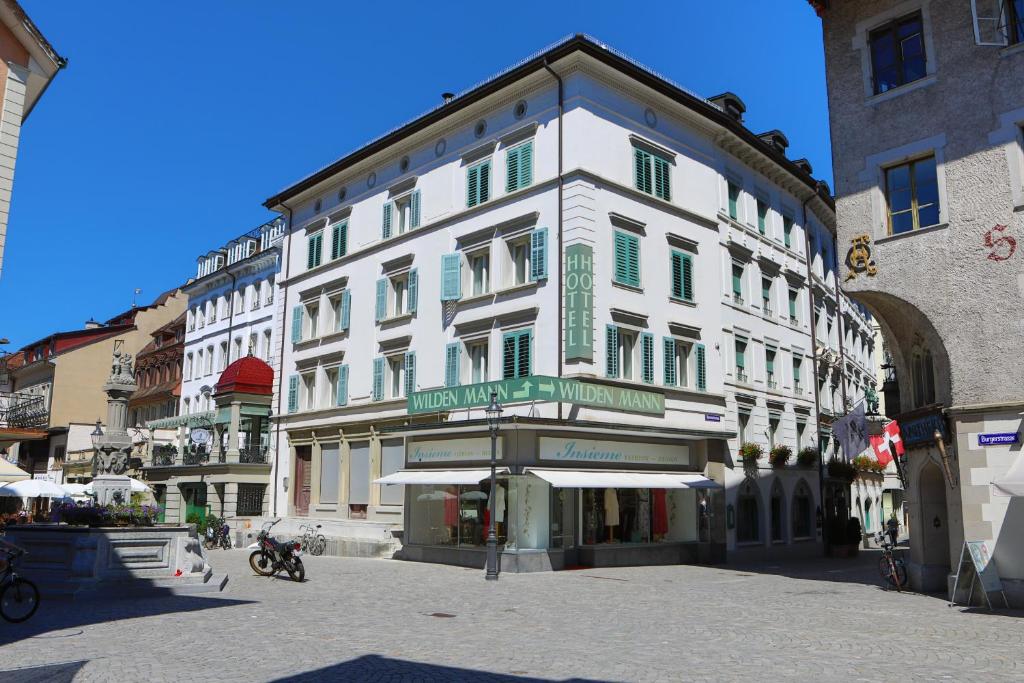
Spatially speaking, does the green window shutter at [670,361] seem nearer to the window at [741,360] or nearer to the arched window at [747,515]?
the window at [741,360]

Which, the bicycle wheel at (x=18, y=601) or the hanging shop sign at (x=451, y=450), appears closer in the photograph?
the bicycle wheel at (x=18, y=601)

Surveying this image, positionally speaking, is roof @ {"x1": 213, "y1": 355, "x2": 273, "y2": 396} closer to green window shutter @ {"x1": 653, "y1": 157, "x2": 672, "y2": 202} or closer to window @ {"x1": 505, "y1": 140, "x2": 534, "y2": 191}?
window @ {"x1": 505, "y1": 140, "x2": 534, "y2": 191}

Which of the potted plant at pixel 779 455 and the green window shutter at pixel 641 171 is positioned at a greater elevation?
the green window shutter at pixel 641 171

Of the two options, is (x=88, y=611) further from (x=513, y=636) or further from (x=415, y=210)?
(x=415, y=210)

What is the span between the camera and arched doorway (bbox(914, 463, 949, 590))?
19719mm

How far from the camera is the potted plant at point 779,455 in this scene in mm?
33419

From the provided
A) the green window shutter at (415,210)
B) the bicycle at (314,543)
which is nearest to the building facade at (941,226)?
the green window shutter at (415,210)

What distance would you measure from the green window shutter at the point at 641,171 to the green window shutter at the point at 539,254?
3983 millimetres

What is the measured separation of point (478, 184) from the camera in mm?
30750

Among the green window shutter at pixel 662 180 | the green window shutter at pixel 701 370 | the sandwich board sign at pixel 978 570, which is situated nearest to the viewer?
the sandwich board sign at pixel 978 570

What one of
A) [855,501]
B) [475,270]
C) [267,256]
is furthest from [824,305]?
[267,256]

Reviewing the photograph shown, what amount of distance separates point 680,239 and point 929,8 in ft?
41.2

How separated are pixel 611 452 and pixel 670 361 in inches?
157

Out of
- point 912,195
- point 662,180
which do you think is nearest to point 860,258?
point 912,195
